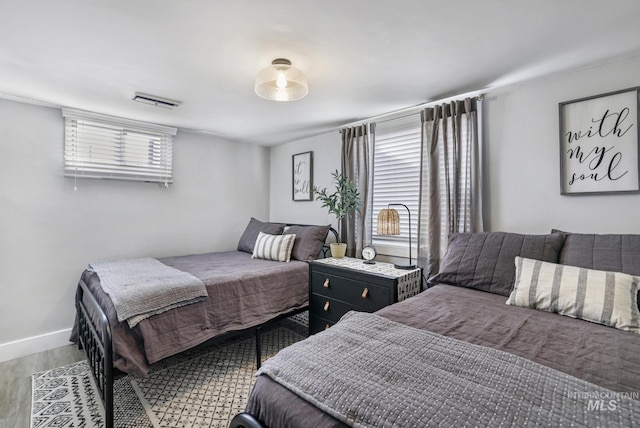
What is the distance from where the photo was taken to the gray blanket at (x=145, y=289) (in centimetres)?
188

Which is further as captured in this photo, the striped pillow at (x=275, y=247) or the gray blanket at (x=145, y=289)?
the striped pillow at (x=275, y=247)

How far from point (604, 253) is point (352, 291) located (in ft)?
5.37

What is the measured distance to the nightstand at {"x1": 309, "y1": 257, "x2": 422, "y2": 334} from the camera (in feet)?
7.65

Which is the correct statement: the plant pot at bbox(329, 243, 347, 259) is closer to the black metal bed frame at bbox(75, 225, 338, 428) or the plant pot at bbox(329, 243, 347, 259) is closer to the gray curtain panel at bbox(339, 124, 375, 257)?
the gray curtain panel at bbox(339, 124, 375, 257)

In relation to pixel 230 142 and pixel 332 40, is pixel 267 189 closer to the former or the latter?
pixel 230 142

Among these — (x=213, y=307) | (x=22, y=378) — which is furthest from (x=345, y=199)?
(x=22, y=378)

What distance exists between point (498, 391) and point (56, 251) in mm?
3708

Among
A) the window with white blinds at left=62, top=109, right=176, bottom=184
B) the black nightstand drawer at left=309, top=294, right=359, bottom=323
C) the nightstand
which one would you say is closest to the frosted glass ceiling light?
the nightstand

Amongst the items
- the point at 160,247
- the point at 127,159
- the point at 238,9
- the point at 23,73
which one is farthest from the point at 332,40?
the point at 160,247

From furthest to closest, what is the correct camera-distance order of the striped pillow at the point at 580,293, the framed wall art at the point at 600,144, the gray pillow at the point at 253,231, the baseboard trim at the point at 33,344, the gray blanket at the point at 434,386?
the gray pillow at the point at 253,231
the baseboard trim at the point at 33,344
the framed wall art at the point at 600,144
the striped pillow at the point at 580,293
the gray blanket at the point at 434,386

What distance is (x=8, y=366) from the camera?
101 inches

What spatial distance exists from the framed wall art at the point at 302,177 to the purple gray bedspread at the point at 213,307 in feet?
3.82

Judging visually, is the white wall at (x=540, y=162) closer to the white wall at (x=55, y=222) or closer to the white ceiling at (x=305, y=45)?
the white ceiling at (x=305, y=45)

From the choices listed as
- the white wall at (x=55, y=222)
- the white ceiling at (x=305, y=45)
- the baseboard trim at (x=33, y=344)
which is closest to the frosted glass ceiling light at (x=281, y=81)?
the white ceiling at (x=305, y=45)
